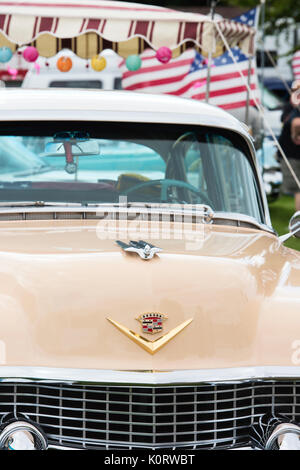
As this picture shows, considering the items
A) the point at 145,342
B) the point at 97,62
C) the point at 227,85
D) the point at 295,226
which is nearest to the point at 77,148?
the point at 295,226

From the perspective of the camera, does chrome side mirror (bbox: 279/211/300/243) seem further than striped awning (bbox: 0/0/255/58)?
No

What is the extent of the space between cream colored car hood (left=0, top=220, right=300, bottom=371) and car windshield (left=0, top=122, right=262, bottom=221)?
0.96 metres

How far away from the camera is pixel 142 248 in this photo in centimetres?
318

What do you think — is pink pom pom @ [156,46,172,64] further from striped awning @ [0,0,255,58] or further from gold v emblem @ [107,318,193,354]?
gold v emblem @ [107,318,193,354]

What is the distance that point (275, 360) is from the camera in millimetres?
2967

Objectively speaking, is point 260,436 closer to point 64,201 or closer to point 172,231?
point 172,231

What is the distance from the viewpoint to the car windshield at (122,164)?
4172mm

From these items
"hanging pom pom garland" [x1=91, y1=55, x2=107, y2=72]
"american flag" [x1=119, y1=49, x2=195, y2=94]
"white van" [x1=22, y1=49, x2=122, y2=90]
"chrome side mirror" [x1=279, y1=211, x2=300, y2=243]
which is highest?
"white van" [x1=22, y1=49, x2=122, y2=90]

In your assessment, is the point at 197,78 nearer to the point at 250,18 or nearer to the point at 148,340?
the point at 250,18

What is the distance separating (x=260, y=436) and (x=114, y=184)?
1.72 m

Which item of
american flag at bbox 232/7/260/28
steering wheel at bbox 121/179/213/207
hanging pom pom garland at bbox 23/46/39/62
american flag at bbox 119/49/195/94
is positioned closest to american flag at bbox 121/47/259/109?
american flag at bbox 119/49/195/94

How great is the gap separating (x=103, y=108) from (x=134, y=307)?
1575 millimetres

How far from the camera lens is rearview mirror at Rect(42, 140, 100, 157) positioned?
4.19 m

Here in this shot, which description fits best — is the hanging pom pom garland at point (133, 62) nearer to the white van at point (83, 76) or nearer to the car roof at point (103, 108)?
the white van at point (83, 76)
